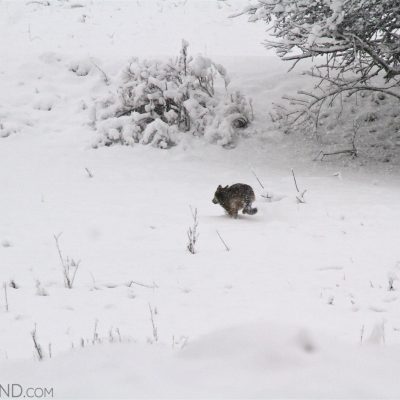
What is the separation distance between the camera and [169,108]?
9.91 m

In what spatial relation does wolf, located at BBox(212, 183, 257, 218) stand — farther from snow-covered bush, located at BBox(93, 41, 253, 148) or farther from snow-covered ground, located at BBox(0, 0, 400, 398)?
snow-covered bush, located at BBox(93, 41, 253, 148)

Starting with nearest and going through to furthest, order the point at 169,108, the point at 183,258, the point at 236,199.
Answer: the point at 183,258, the point at 236,199, the point at 169,108

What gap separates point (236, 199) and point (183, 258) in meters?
1.54

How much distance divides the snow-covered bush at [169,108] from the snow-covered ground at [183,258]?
32cm

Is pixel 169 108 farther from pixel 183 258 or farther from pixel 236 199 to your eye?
pixel 183 258

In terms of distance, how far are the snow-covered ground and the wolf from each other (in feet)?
0.50

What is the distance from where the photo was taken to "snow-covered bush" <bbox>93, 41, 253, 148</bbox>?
30.8ft

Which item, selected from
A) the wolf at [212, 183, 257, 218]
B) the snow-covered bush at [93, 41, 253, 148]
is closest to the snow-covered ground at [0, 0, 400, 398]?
the wolf at [212, 183, 257, 218]

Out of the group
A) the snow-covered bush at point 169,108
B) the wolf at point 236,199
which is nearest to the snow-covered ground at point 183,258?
the wolf at point 236,199

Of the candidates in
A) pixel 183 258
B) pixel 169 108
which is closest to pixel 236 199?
pixel 183 258

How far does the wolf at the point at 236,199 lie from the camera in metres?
5.93

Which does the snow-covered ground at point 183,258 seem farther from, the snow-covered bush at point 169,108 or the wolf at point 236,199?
the snow-covered bush at point 169,108

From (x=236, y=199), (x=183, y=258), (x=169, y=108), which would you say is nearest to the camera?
(x=183, y=258)

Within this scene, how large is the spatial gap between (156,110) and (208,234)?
5.21m
